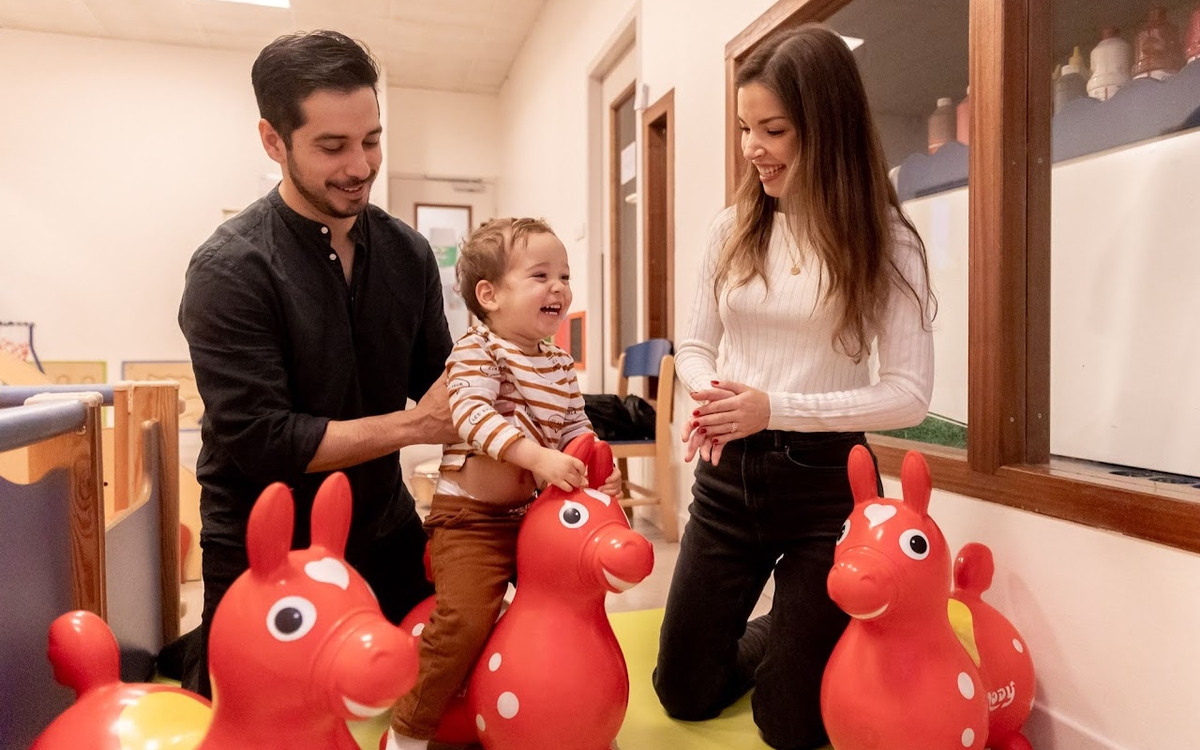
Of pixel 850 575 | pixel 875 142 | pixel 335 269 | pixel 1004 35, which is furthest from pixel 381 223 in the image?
pixel 1004 35

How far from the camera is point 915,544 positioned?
123cm

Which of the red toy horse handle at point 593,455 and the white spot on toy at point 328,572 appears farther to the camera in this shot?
the red toy horse handle at point 593,455

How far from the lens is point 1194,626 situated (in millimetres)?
1229

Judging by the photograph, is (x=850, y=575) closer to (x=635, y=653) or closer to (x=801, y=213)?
(x=801, y=213)

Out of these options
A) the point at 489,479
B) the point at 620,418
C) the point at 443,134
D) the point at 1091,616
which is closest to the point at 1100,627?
the point at 1091,616

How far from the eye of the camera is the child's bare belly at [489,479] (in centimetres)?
141

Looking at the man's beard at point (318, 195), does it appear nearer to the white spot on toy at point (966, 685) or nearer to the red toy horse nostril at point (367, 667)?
the red toy horse nostril at point (367, 667)

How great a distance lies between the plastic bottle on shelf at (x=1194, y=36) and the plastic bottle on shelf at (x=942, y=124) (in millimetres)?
657

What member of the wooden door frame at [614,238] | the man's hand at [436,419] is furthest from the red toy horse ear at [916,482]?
the wooden door frame at [614,238]

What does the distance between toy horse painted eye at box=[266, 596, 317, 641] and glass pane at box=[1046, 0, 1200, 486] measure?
143cm

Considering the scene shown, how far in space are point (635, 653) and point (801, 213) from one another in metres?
1.15

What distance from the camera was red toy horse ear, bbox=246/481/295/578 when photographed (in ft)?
2.89

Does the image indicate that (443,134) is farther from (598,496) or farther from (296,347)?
(598,496)

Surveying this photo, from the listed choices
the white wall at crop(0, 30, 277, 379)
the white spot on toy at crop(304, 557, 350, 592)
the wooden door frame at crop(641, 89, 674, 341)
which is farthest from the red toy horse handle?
the white wall at crop(0, 30, 277, 379)
